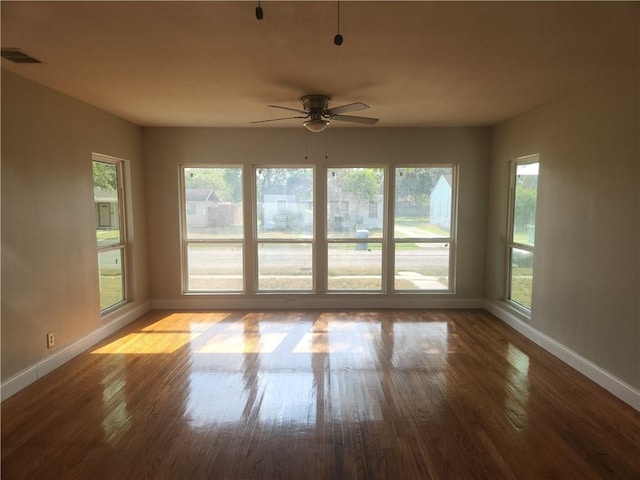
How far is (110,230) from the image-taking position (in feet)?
14.6

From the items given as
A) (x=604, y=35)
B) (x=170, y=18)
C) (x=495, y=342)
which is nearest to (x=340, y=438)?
(x=495, y=342)

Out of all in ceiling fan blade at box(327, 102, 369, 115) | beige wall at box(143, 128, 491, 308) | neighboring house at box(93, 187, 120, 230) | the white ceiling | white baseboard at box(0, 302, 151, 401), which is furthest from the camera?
beige wall at box(143, 128, 491, 308)

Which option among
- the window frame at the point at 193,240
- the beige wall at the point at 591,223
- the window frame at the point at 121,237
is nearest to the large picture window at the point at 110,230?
the window frame at the point at 121,237

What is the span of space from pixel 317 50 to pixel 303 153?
2.65 m

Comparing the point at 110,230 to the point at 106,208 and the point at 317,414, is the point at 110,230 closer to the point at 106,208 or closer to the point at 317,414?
the point at 106,208

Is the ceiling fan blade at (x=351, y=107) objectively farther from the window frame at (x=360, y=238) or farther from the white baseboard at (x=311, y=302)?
the white baseboard at (x=311, y=302)

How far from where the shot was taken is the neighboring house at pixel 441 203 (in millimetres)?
5230

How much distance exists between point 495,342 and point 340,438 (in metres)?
2.44

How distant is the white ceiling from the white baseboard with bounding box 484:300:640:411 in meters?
2.46

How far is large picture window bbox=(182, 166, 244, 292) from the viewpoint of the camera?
205 inches

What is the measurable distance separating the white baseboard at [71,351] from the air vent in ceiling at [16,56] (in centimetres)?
243

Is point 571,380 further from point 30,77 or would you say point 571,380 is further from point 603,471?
point 30,77

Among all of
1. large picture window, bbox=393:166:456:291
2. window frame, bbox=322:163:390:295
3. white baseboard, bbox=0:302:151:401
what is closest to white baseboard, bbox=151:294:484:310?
window frame, bbox=322:163:390:295

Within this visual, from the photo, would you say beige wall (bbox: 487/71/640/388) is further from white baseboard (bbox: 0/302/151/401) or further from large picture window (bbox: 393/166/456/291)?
white baseboard (bbox: 0/302/151/401)
